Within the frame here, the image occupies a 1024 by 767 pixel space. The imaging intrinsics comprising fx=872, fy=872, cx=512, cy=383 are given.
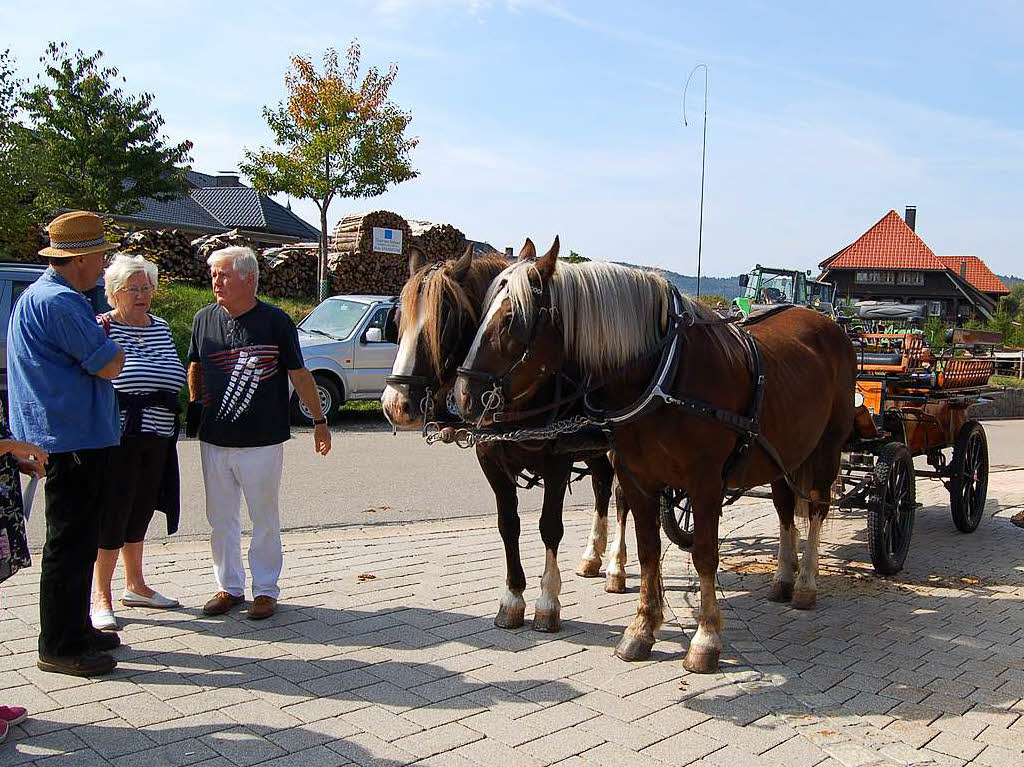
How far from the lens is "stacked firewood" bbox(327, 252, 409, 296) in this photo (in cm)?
2055

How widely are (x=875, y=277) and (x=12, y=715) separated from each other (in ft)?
176

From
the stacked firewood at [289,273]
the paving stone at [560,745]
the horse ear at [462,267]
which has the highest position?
the stacked firewood at [289,273]

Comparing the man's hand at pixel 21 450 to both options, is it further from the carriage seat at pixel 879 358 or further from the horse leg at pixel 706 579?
the carriage seat at pixel 879 358

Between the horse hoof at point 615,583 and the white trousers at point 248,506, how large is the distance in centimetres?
207

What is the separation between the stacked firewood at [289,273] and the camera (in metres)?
20.1

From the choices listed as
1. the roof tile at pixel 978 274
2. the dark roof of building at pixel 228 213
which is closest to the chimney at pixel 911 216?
the roof tile at pixel 978 274

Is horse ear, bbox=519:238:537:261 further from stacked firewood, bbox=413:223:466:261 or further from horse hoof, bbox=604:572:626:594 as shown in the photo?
stacked firewood, bbox=413:223:466:261

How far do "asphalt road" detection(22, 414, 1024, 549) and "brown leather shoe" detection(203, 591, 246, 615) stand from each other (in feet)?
6.63

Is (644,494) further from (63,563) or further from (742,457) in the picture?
(63,563)

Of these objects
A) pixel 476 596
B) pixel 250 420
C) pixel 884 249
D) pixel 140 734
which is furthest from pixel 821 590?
pixel 884 249

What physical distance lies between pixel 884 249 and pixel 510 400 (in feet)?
175

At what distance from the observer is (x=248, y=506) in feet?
15.9

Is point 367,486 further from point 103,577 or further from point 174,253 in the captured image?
point 174,253

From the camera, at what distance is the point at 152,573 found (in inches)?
220
